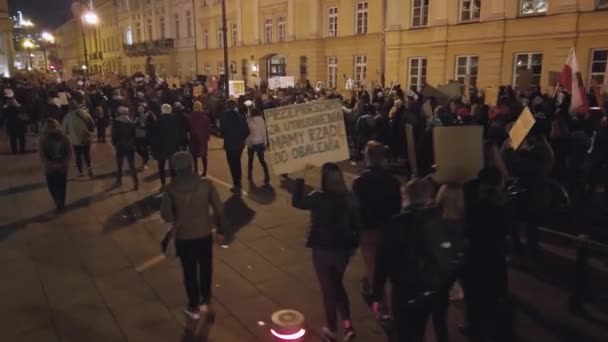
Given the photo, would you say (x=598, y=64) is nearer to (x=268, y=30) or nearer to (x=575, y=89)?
(x=575, y=89)

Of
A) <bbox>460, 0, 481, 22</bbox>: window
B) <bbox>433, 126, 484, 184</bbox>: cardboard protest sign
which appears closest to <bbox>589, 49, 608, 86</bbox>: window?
<bbox>460, 0, 481, 22</bbox>: window

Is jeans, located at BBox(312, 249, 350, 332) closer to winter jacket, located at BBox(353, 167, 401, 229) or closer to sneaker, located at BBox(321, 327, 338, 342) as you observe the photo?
sneaker, located at BBox(321, 327, 338, 342)

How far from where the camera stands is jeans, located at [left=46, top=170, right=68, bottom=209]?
8.65 m

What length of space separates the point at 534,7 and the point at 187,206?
20059mm

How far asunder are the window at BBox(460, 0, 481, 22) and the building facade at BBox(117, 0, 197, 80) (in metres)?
26.0

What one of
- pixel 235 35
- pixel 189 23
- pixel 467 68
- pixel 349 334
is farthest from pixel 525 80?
pixel 189 23

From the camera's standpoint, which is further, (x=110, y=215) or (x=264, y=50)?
(x=264, y=50)

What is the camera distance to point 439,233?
3.58 meters

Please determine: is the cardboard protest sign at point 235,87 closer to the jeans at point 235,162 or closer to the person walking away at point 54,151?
the jeans at point 235,162

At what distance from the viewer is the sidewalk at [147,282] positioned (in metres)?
4.88

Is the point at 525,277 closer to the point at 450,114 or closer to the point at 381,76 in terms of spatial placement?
the point at 450,114

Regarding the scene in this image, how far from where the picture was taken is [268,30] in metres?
37.0

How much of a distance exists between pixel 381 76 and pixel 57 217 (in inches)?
863

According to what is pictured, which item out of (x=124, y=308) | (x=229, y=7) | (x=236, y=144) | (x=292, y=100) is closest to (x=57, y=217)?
(x=236, y=144)
